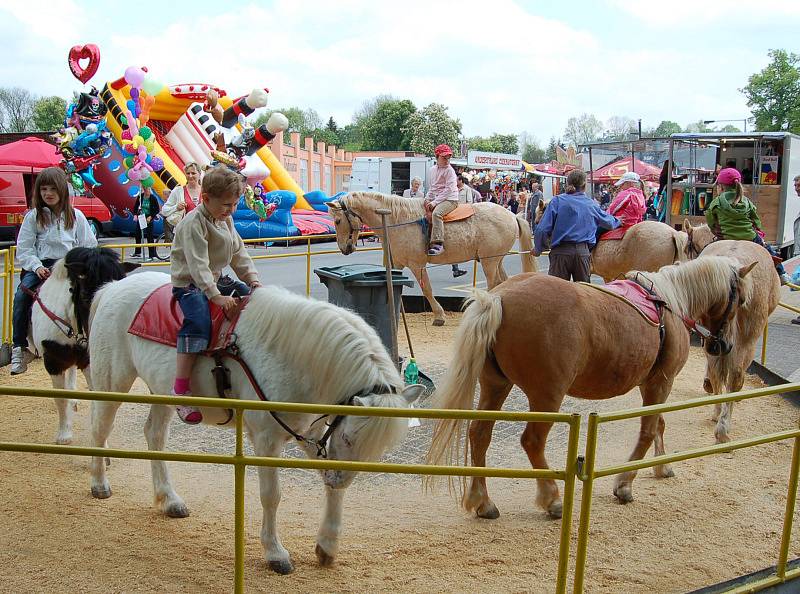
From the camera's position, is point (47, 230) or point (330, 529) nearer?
point (330, 529)

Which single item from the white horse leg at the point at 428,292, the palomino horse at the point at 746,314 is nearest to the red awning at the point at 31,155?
the white horse leg at the point at 428,292

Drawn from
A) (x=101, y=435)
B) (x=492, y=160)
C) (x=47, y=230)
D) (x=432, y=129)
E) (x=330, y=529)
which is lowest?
(x=330, y=529)

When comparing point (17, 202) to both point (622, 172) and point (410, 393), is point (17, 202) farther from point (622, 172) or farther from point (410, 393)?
point (622, 172)

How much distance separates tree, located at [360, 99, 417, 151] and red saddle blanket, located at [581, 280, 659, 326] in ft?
196

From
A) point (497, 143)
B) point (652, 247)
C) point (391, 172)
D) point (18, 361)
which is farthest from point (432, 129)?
point (18, 361)

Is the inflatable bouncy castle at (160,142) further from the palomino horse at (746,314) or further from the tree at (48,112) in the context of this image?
the tree at (48,112)

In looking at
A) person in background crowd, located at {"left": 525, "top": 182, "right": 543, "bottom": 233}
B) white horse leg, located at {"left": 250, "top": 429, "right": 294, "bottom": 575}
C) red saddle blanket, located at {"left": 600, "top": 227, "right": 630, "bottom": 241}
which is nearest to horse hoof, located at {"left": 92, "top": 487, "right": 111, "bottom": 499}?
white horse leg, located at {"left": 250, "top": 429, "right": 294, "bottom": 575}

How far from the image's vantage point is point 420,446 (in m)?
5.48

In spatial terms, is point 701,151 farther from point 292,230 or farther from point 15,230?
point 15,230

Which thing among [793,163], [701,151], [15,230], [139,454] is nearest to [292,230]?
[15,230]

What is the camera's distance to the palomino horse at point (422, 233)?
984 centimetres

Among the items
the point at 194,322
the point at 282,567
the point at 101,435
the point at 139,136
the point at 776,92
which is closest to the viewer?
the point at 282,567

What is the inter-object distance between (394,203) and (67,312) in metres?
5.71

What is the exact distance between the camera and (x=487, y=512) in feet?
13.6
